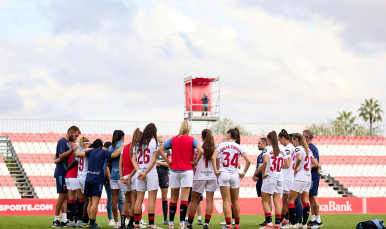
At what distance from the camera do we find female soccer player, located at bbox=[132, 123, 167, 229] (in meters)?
9.87

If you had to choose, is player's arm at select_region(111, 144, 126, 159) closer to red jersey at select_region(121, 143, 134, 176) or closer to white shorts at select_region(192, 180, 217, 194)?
red jersey at select_region(121, 143, 134, 176)

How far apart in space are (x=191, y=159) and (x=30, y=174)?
54.3ft

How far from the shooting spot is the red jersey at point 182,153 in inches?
389

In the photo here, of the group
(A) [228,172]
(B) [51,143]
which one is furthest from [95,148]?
(B) [51,143]

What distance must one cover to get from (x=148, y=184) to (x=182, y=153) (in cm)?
91

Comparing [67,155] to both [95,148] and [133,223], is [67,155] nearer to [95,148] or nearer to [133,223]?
[95,148]

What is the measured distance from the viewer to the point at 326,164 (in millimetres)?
28344

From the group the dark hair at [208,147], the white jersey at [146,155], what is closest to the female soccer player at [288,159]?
the dark hair at [208,147]

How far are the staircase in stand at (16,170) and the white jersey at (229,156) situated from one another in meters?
15.2

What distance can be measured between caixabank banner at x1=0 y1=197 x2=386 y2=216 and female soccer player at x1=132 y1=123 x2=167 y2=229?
341 inches

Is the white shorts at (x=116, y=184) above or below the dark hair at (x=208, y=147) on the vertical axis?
below

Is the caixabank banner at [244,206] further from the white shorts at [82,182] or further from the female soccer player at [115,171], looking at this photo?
the white shorts at [82,182]

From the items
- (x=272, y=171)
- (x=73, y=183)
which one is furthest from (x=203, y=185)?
(x=73, y=183)

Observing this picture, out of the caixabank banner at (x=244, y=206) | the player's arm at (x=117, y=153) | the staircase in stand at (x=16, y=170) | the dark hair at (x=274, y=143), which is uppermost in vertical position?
the dark hair at (x=274, y=143)
